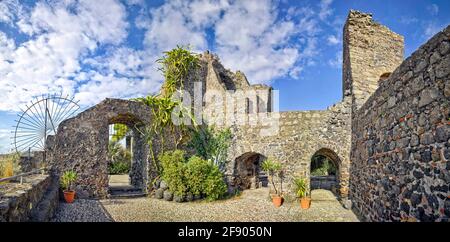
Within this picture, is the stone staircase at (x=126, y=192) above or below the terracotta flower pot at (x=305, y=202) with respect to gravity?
below

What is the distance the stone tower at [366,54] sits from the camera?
9.84 meters

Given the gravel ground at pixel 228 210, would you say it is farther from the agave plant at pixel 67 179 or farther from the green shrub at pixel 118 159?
the green shrub at pixel 118 159

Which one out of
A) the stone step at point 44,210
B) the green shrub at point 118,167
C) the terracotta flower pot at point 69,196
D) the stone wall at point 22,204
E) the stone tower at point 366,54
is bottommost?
the green shrub at point 118,167

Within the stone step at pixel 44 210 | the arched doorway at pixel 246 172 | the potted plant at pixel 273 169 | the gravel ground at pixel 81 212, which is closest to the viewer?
the stone step at pixel 44 210

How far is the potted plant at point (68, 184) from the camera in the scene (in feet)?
28.8

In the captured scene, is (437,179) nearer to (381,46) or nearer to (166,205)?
(166,205)

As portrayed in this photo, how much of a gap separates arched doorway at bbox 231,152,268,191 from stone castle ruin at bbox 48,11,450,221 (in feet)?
0.15

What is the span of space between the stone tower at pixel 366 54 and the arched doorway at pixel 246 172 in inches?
187

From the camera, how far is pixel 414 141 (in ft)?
12.7

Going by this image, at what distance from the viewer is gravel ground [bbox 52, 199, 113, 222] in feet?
22.8

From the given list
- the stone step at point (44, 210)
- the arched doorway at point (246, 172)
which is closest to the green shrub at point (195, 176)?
the arched doorway at point (246, 172)

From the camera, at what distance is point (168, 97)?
12383 millimetres

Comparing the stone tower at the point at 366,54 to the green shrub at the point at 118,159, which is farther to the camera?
the green shrub at the point at 118,159

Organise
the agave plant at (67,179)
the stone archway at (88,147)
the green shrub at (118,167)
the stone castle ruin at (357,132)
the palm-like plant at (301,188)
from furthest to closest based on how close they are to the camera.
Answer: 1. the green shrub at (118,167)
2. the palm-like plant at (301,188)
3. the stone archway at (88,147)
4. the agave plant at (67,179)
5. the stone castle ruin at (357,132)
